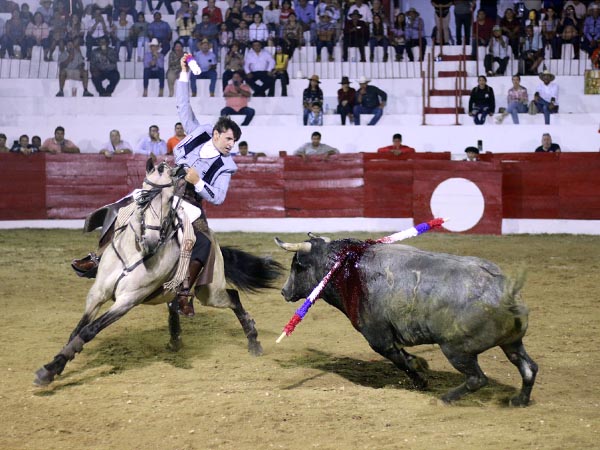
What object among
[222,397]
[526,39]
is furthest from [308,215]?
[222,397]

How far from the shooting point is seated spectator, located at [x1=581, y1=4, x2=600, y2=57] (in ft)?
67.8

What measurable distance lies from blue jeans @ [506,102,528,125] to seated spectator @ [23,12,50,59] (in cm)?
1100

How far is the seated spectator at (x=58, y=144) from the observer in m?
17.5

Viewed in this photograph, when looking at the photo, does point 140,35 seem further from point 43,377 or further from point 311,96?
point 43,377

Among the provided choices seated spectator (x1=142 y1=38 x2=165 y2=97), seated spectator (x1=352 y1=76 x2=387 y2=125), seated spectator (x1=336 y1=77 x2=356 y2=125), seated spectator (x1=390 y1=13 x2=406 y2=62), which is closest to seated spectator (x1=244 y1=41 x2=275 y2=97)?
seated spectator (x1=336 y1=77 x2=356 y2=125)

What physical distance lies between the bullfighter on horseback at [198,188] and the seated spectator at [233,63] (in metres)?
12.8

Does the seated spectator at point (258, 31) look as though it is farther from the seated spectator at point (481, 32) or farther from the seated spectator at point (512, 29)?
the seated spectator at point (512, 29)

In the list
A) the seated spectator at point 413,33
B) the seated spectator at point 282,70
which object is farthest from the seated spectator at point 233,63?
the seated spectator at point 413,33

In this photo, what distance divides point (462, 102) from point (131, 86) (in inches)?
302

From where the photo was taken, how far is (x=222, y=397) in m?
6.44

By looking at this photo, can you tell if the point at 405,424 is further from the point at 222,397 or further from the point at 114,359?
the point at 114,359

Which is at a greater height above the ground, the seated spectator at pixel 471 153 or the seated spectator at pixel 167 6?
the seated spectator at pixel 167 6

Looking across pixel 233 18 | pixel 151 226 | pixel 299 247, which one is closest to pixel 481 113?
pixel 233 18

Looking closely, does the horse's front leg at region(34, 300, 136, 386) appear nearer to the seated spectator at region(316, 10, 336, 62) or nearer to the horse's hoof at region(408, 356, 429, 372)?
the horse's hoof at region(408, 356, 429, 372)
